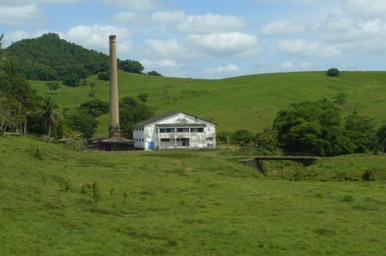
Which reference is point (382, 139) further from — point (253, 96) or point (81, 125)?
point (253, 96)

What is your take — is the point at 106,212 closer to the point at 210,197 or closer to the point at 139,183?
the point at 210,197

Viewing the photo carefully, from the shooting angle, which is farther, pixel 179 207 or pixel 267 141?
pixel 267 141

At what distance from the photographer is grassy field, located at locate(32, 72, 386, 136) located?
138 m

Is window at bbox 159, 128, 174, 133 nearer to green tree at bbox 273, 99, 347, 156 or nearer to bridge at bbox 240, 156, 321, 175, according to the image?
green tree at bbox 273, 99, 347, 156

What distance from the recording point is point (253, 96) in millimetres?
169000

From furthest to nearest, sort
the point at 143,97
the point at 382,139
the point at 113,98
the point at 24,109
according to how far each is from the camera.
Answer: the point at 143,97 → the point at 113,98 → the point at 382,139 → the point at 24,109

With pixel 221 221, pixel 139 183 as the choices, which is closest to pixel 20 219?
pixel 221 221

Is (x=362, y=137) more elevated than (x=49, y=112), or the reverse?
(x=49, y=112)

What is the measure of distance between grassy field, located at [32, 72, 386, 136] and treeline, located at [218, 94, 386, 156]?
25201 millimetres

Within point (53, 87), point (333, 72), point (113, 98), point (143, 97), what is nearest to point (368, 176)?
point (113, 98)

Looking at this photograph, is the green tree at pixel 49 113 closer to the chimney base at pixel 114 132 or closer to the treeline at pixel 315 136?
the chimney base at pixel 114 132

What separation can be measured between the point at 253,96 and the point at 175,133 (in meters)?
67.8

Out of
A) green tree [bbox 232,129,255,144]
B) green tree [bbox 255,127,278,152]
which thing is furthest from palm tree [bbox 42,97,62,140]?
green tree [bbox 232,129,255,144]

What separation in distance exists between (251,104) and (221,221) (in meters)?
126
